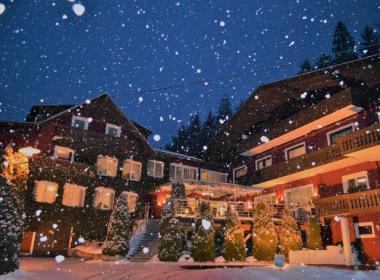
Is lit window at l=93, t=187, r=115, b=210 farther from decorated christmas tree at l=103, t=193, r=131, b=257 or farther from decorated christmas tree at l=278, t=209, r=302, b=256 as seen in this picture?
decorated christmas tree at l=278, t=209, r=302, b=256

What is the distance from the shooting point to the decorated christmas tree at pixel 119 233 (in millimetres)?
22188

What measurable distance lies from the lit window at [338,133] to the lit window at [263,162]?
293 inches

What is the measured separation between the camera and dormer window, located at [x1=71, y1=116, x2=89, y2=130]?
29530 millimetres

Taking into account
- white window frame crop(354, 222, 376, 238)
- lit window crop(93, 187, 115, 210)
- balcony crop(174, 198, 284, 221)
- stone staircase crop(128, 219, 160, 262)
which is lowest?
stone staircase crop(128, 219, 160, 262)

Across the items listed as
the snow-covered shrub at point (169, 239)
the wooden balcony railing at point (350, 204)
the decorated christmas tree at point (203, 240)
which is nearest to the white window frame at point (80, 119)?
the snow-covered shrub at point (169, 239)

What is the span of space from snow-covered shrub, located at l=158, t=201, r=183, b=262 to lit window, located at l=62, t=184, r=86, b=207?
32.4 feet

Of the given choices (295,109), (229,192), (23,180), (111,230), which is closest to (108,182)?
(111,230)

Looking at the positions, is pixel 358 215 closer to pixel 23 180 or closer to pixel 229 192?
pixel 229 192

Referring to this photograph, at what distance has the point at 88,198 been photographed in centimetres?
2920

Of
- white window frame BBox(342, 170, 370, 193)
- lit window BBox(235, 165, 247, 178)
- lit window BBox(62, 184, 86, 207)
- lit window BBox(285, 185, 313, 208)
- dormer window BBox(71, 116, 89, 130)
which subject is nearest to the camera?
white window frame BBox(342, 170, 370, 193)

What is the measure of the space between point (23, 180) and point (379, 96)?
21.3m

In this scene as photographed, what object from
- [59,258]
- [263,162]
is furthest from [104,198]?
[263,162]

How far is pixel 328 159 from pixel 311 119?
3.56 metres

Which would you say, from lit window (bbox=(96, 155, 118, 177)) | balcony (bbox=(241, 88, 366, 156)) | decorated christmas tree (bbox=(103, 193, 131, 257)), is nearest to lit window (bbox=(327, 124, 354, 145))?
balcony (bbox=(241, 88, 366, 156))
